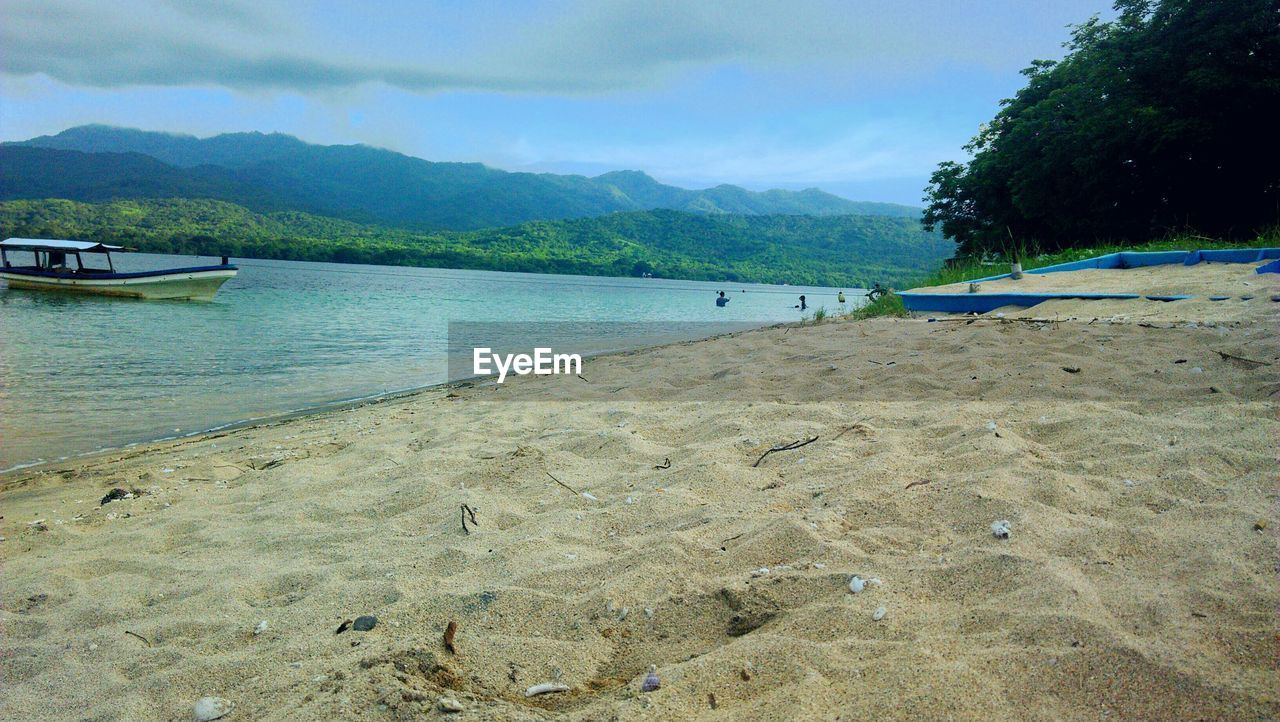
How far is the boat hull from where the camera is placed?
26984 millimetres

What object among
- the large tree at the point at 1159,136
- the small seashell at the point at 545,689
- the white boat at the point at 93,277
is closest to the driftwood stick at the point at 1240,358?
the small seashell at the point at 545,689

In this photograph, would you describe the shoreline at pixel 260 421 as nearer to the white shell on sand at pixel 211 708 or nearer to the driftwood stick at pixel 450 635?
the white shell on sand at pixel 211 708

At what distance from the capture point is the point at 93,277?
26656 millimetres

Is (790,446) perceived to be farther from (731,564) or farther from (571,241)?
(571,241)

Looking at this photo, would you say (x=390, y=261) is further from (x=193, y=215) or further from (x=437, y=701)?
(x=437, y=701)

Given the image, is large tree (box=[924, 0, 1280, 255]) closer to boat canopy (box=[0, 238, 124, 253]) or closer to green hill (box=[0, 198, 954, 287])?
boat canopy (box=[0, 238, 124, 253])

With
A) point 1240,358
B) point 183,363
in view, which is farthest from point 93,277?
point 1240,358

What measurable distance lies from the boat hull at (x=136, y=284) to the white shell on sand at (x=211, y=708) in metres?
31.7

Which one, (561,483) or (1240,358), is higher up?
(1240,358)

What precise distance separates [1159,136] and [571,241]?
106484 mm

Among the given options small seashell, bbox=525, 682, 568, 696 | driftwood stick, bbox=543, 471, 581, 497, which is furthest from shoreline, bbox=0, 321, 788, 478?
small seashell, bbox=525, 682, 568, 696

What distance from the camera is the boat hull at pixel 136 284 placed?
1062 inches

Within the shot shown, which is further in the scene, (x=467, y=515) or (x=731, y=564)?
(x=467, y=515)

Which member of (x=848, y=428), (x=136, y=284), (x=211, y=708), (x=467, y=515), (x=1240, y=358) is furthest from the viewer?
(x=136, y=284)
